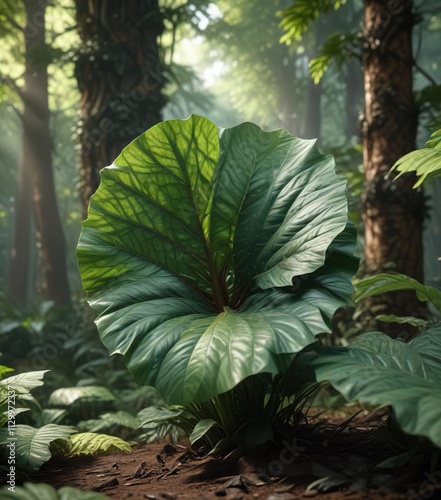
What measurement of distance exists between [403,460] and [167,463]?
3.59 feet

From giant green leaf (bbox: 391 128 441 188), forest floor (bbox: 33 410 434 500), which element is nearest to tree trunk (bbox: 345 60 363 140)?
giant green leaf (bbox: 391 128 441 188)

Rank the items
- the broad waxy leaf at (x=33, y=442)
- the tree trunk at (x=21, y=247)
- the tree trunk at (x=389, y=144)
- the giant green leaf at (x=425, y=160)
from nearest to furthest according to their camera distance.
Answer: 1. the broad waxy leaf at (x=33, y=442)
2. the giant green leaf at (x=425, y=160)
3. the tree trunk at (x=389, y=144)
4. the tree trunk at (x=21, y=247)

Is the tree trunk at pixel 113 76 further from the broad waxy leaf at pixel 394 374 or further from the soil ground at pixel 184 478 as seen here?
the broad waxy leaf at pixel 394 374

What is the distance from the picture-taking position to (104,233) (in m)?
2.44

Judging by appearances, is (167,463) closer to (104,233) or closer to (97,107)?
(104,233)

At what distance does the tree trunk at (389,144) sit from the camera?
171 inches

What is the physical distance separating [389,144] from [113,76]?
10.0 feet

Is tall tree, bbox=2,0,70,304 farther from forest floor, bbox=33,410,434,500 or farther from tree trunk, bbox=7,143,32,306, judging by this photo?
forest floor, bbox=33,410,434,500

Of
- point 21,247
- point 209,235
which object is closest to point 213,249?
point 209,235

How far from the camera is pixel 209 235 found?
251 centimetres

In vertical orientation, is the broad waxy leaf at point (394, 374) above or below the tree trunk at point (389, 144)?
below

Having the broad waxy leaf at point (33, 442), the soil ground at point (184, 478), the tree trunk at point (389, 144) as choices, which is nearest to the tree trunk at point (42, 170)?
the tree trunk at point (389, 144)

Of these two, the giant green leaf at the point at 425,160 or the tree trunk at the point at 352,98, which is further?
the tree trunk at the point at 352,98

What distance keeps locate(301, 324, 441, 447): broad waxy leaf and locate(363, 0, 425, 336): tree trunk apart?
2.04 m
